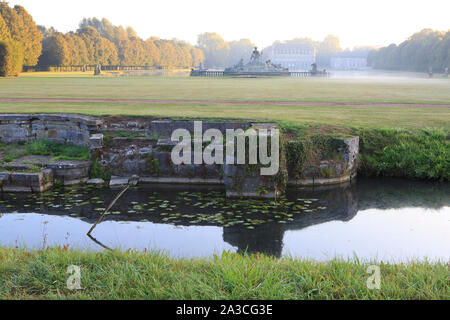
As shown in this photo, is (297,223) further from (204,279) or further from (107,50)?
(107,50)

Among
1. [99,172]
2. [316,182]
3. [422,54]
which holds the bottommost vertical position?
[316,182]

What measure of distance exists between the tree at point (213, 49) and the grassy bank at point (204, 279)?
455 ft

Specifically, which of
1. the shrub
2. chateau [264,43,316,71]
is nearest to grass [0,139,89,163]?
the shrub

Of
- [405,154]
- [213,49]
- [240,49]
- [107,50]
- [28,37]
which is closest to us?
[405,154]

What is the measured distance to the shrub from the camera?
43.9m

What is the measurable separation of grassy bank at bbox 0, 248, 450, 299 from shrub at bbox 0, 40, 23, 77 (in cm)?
4560

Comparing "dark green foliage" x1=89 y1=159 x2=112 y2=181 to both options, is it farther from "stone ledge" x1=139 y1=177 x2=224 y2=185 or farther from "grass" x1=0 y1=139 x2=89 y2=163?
"stone ledge" x1=139 y1=177 x2=224 y2=185

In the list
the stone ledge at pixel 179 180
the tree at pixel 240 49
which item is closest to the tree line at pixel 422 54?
the stone ledge at pixel 179 180

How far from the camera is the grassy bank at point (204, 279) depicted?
3.90 metres

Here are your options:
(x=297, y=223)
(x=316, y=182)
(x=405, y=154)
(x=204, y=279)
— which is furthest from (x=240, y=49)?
(x=204, y=279)

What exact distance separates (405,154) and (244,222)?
6063 millimetres

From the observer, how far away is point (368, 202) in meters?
9.48

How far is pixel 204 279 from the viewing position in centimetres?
418
